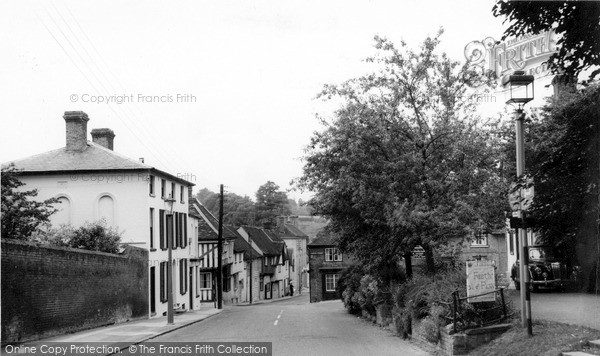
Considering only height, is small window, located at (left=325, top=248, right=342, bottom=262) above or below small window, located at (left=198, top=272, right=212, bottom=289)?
above

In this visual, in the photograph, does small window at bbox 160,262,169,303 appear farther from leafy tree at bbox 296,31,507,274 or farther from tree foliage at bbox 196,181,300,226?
tree foliage at bbox 196,181,300,226

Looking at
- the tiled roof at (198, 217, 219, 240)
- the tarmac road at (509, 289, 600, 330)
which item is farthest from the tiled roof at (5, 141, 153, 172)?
the tiled roof at (198, 217, 219, 240)

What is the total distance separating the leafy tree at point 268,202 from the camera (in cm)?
11450

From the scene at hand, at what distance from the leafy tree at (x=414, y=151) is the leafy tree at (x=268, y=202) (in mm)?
93977

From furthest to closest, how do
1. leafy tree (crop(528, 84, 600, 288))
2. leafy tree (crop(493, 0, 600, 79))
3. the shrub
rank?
the shrub
leafy tree (crop(493, 0, 600, 79))
leafy tree (crop(528, 84, 600, 288))

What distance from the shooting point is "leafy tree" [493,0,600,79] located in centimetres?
853

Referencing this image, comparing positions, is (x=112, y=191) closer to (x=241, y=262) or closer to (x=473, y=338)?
(x=473, y=338)

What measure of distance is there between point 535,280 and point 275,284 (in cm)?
5939

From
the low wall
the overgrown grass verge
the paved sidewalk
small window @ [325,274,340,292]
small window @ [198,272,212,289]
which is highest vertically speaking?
the overgrown grass verge

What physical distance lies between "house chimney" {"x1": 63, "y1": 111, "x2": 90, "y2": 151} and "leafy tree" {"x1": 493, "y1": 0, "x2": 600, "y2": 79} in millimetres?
27356

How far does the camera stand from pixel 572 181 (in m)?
8.66

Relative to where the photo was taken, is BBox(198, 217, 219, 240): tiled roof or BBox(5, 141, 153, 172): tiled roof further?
BBox(198, 217, 219, 240): tiled roof

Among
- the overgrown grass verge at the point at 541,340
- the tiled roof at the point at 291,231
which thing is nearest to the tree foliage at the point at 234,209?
the tiled roof at the point at 291,231

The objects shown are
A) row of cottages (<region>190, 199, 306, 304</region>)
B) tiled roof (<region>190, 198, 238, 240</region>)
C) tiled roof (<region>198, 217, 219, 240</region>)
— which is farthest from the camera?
tiled roof (<region>190, 198, 238, 240</region>)
